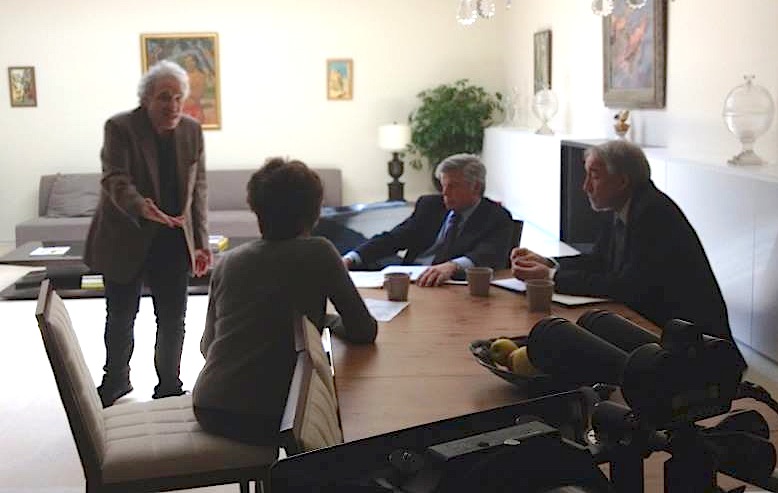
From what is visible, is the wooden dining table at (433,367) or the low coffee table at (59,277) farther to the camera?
the low coffee table at (59,277)

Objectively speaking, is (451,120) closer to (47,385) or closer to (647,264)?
(47,385)

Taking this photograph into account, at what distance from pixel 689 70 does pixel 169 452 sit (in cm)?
331

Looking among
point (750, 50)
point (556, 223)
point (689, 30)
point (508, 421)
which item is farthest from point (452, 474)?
point (556, 223)

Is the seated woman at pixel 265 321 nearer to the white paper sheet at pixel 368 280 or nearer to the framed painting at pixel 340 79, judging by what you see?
the white paper sheet at pixel 368 280

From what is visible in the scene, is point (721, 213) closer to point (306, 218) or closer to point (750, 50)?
point (750, 50)

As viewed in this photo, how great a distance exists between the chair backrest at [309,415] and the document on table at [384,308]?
76 centimetres

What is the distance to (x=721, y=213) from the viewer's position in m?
3.47

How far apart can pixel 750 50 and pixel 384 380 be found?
2598 millimetres

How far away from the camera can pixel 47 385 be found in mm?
4676

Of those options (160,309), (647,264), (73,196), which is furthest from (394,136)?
(647,264)

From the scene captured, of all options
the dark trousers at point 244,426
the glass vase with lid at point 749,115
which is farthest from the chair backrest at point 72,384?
the glass vase with lid at point 749,115

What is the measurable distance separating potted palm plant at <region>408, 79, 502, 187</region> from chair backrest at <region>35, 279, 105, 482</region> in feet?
20.9

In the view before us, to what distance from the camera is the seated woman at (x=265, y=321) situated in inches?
99.7

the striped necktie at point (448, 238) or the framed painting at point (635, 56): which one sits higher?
the framed painting at point (635, 56)
